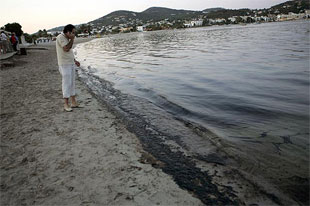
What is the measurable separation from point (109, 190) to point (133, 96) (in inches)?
237

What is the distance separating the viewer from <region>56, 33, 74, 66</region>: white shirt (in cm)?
570

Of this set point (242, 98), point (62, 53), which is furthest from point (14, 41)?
point (242, 98)

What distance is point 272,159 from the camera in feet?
13.0

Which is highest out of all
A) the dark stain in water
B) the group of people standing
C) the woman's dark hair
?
the group of people standing

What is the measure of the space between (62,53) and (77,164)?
3539 mm

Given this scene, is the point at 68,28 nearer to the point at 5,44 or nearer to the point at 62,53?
the point at 62,53

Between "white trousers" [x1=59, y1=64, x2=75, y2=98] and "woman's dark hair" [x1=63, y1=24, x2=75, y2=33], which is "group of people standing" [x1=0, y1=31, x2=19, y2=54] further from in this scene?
"woman's dark hair" [x1=63, y1=24, x2=75, y2=33]

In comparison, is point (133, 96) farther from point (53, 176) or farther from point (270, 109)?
point (53, 176)

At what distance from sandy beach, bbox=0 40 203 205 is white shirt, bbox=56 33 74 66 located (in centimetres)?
149

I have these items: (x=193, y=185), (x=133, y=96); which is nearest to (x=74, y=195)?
(x=193, y=185)

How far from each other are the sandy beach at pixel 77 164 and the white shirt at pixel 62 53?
149 cm

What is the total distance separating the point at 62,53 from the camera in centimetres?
587

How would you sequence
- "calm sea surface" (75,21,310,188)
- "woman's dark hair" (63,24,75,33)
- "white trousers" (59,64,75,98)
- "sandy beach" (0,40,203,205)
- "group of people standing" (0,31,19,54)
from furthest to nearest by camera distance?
"group of people standing" (0,31,19,54) → "white trousers" (59,64,75,98) → "woman's dark hair" (63,24,75,33) → "calm sea surface" (75,21,310,188) → "sandy beach" (0,40,203,205)

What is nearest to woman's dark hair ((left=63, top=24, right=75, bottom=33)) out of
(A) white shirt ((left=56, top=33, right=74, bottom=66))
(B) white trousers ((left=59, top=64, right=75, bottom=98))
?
(A) white shirt ((left=56, top=33, right=74, bottom=66))
